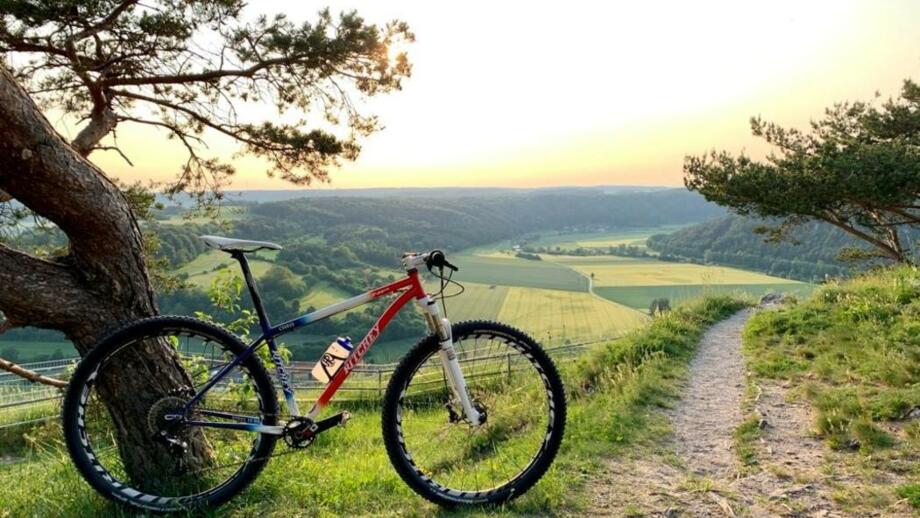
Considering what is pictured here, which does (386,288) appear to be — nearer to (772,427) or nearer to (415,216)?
(772,427)

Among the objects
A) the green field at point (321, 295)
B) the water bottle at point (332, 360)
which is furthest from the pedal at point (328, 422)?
the green field at point (321, 295)

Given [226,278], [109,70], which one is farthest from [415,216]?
[226,278]

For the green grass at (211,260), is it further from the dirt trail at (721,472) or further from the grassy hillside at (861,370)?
the grassy hillside at (861,370)

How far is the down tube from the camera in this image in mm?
3332

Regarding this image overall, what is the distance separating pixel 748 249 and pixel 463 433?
75.9m

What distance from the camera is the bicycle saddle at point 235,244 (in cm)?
317

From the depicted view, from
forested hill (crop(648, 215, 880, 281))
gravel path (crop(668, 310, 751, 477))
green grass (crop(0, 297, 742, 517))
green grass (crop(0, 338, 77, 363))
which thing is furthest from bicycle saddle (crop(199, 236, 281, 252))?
forested hill (crop(648, 215, 880, 281))

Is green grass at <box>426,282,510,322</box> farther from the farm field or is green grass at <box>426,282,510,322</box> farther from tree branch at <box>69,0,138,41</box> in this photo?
tree branch at <box>69,0,138,41</box>

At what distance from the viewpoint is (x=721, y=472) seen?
4039 mm

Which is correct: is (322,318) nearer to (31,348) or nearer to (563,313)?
(563,313)

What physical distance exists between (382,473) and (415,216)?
2118 inches

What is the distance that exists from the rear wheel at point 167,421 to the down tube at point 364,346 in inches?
11.5

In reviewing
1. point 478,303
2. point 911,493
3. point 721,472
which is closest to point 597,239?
point 478,303

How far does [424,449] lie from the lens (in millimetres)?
3600
